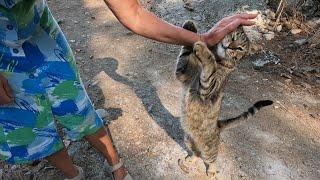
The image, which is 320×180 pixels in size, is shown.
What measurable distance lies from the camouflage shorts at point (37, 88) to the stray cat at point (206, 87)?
0.67 metres

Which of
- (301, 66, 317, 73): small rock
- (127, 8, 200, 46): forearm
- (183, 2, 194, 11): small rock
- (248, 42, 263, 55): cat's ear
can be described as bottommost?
(183, 2, 194, 11): small rock

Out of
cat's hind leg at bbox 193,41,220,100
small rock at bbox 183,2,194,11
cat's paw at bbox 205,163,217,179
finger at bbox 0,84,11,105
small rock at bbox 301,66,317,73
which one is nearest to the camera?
finger at bbox 0,84,11,105

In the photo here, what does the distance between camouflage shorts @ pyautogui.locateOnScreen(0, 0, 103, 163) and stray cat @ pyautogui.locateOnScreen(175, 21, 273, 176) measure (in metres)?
0.67

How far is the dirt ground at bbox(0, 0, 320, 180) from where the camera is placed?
3219 mm

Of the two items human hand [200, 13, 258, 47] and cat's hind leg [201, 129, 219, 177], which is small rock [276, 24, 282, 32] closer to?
cat's hind leg [201, 129, 219, 177]

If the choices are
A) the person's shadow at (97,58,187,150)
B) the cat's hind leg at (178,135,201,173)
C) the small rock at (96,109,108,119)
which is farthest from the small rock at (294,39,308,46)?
the small rock at (96,109,108,119)

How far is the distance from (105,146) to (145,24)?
100 centimetres

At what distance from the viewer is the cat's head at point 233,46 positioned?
2408mm

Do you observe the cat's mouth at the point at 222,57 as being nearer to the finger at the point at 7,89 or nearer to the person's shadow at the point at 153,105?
the person's shadow at the point at 153,105

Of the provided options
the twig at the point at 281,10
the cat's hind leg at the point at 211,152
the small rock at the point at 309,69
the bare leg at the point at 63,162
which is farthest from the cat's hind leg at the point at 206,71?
the twig at the point at 281,10

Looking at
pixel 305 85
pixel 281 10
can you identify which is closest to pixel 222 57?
pixel 305 85

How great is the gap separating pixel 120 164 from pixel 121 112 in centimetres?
81

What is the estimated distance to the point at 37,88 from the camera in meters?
2.27

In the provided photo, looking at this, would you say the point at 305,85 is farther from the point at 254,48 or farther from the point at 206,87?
the point at 206,87
